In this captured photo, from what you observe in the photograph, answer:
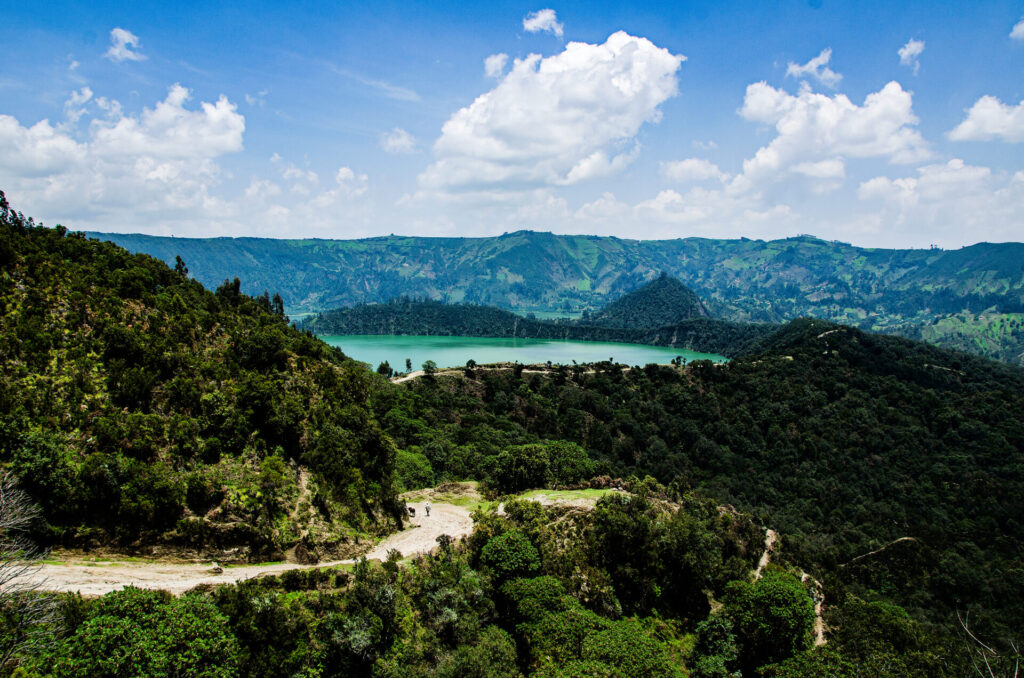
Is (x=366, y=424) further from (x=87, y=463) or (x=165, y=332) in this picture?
(x=87, y=463)

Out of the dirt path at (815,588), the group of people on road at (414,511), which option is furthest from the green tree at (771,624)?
the group of people on road at (414,511)

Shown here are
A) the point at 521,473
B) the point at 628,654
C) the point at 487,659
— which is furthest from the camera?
the point at 521,473

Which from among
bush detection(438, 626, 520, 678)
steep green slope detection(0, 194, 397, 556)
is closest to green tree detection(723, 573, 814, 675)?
bush detection(438, 626, 520, 678)

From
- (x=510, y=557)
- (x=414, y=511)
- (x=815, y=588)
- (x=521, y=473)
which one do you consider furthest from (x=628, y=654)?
(x=815, y=588)

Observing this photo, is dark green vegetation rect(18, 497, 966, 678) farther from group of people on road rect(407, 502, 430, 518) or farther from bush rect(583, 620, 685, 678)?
group of people on road rect(407, 502, 430, 518)

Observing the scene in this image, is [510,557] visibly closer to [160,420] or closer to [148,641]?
[148,641]

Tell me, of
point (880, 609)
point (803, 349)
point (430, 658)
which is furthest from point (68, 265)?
point (803, 349)

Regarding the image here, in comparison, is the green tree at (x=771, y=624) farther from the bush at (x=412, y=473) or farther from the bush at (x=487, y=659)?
the bush at (x=412, y=473)
